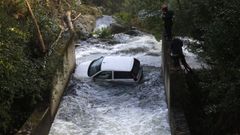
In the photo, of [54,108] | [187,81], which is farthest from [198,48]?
[54,108]

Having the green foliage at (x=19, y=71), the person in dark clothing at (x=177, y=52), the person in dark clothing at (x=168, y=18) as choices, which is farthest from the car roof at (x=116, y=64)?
the person in dark clothing at (x=177, y=52)

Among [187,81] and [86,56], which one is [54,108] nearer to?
[187,81]

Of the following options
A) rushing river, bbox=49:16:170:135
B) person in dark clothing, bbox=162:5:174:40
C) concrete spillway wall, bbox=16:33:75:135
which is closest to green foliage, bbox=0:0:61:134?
concrete spillway wall, bbox=16:33:75:135

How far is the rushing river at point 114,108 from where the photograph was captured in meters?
15.0

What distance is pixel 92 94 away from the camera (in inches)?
719

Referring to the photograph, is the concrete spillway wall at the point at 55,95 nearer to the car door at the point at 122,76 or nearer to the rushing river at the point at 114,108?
the rushing river at the point at 114,108

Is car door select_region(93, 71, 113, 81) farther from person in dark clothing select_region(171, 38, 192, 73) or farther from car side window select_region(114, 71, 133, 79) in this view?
person in dark clothing select_region(171, 38, 192, 73)

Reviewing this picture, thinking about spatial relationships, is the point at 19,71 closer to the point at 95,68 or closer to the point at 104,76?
the point at 104,76

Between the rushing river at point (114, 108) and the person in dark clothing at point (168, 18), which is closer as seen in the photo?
the rushing river at point (114, 108)

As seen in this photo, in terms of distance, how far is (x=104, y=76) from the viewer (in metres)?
18.9

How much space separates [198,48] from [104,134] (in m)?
4.98

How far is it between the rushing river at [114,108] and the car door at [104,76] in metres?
0.26

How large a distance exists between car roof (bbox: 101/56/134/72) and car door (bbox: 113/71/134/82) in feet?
0.53

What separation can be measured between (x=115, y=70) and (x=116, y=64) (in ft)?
1.79
